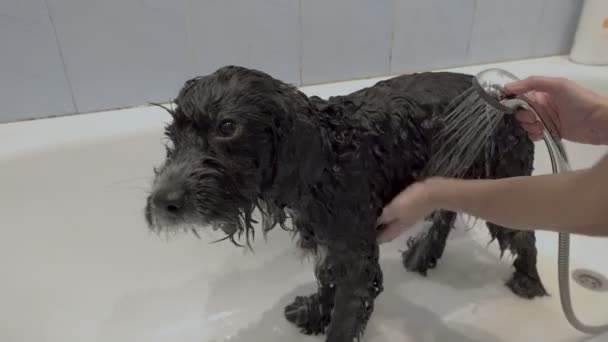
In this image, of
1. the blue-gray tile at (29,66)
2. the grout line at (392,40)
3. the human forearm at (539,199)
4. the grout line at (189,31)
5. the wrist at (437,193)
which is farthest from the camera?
the grout line at (392,40)

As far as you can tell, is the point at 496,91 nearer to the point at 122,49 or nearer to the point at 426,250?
the point at 426,250

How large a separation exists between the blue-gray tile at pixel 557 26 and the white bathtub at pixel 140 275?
750 mm

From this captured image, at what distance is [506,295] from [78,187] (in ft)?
4.32

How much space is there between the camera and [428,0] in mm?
1604

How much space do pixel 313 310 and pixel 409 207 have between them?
53 cm

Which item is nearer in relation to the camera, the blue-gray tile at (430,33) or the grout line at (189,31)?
the grout line at (189,31)

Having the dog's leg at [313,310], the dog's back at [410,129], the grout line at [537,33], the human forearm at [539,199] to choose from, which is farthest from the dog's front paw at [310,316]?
the grout line at [537,33]

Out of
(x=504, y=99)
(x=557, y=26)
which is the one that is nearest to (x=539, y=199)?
(x=504, y=99)

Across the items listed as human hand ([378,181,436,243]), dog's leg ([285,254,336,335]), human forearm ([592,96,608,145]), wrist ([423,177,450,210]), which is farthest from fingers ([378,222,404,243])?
human forearm ([592,96,608,145])

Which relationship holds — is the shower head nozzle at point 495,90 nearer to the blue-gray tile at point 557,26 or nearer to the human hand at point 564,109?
the human hand at point 564,109

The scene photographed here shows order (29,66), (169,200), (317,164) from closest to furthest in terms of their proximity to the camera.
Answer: (169,200)
(317,164)
(29,66)

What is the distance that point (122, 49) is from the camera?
4.45 feet

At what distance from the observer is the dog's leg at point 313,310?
4.38ft

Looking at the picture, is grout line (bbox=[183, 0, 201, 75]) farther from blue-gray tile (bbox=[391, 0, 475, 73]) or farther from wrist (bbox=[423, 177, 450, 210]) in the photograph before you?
wrist (bbox=[423, 177, 450, 210])
